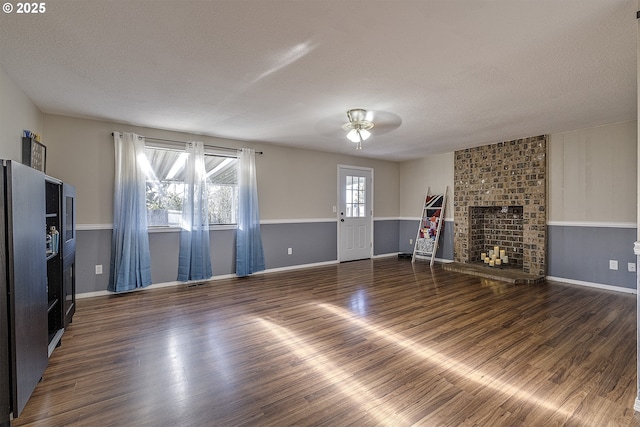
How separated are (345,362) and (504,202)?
173 inches

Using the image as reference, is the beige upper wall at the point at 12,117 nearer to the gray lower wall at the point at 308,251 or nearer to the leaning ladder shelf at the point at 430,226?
the gray lower wall at the point at 308,251

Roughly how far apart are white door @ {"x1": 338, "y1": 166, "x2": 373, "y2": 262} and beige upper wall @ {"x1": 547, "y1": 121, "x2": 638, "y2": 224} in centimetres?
322

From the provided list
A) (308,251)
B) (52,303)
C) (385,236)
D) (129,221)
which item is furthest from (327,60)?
(385,236)

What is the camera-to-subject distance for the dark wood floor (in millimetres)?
1720

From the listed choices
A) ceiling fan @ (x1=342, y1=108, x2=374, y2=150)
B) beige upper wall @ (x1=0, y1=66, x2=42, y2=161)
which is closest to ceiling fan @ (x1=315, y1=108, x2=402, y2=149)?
ceiling fan @ (x1=342, y1=108, x2=374, y2=150)

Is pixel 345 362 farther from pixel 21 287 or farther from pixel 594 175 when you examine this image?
pixel 594 175

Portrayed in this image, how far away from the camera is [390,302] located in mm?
3705

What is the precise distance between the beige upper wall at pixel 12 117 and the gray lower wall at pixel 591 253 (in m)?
6.65

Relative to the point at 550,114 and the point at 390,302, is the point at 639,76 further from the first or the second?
the point at 390,302

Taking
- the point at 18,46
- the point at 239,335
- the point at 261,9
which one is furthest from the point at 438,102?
the point at 18,46

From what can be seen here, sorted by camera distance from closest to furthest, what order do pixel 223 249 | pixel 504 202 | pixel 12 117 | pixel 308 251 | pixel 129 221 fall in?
1. pixel 12 117
2. pixel 129 221
3. pixel 223 249
4. pixel 504 202
5. pixel 308 251

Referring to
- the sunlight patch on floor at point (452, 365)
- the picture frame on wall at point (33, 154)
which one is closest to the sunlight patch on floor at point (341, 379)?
the sunlight patch on floor at point (452, 365)

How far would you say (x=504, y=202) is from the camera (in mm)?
5254

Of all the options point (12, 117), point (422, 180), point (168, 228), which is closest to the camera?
point (12, 117)
